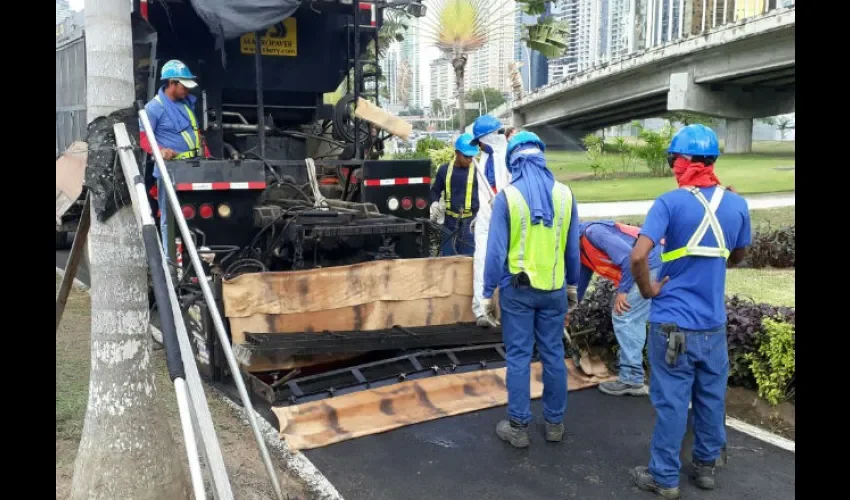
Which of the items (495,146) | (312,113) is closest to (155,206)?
(312,113)

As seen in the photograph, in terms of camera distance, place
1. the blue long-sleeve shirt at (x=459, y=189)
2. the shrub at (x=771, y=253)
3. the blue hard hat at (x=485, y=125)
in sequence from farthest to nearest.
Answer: the shrub at (x=771, y=253)
the blue long-sleeve shirt at (x=459, y=189)
the blue hard hat at (x=485, y=125)

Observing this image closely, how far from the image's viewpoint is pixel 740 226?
A: 3.77 m

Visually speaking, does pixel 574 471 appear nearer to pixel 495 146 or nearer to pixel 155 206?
pixel 495 146

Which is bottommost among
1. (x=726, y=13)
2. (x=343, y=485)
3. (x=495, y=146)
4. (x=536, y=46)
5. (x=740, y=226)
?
(x=343, y=485)

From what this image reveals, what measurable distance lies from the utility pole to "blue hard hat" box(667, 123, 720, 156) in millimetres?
2611

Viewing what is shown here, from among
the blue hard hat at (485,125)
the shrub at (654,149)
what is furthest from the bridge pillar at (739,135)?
the blue hard hat at (485,125)

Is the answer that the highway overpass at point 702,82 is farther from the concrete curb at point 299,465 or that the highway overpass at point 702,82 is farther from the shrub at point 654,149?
the concrete curb at point 299,465

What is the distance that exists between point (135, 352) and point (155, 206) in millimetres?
3748

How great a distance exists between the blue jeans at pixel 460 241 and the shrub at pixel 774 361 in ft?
10.7

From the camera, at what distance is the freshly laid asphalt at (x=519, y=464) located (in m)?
3.88

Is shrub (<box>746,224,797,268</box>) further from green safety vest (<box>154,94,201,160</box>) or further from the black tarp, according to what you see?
green safety vest (<box>154,94,201,160</box>)

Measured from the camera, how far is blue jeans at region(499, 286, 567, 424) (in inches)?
174

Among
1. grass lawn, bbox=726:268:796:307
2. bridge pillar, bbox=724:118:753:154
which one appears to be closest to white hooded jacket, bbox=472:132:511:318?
grass lawn, bbox=726:268:796:307

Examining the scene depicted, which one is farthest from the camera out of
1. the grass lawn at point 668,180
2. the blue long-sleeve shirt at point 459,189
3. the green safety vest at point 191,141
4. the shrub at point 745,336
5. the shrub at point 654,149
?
the shrub at point 654,149
